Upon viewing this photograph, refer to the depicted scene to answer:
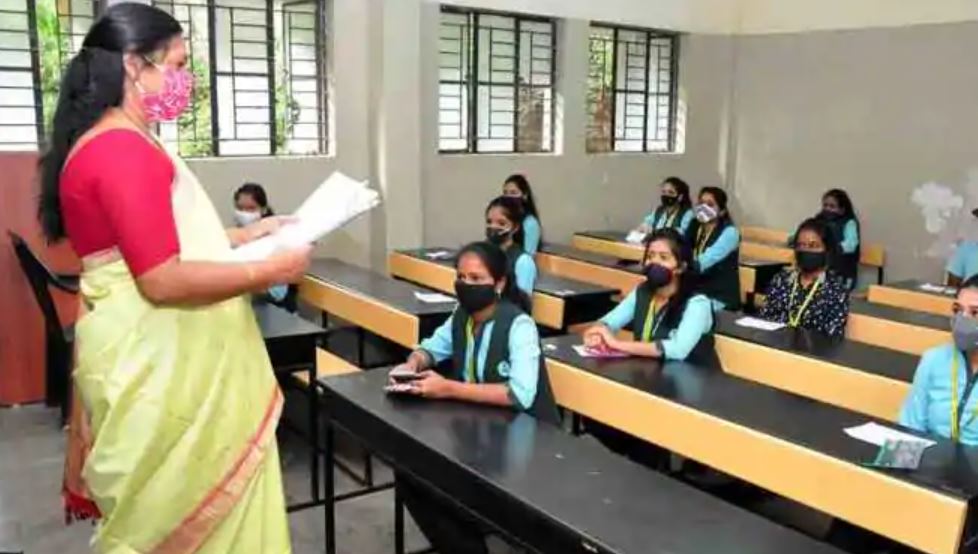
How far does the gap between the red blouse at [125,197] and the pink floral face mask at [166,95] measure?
0.25 ft

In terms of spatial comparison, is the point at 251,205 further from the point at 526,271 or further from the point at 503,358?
the point at 503,358

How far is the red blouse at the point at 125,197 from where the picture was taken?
132 cm

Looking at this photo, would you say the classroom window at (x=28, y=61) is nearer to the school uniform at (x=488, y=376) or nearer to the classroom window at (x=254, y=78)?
the classroom window at (x=254, y=78)

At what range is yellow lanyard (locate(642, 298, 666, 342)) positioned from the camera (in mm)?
3465

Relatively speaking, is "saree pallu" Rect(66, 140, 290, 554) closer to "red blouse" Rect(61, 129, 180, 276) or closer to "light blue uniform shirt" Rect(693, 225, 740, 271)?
"red blouse" Rect(61, 129, 180, 276)

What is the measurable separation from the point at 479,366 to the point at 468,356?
0.23 ft

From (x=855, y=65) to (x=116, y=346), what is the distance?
7.39 metres

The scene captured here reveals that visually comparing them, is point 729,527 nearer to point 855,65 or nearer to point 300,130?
point 300,130

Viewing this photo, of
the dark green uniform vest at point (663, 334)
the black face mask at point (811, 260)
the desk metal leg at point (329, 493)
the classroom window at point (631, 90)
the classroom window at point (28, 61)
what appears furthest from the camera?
the classroom window at point (631, 90)

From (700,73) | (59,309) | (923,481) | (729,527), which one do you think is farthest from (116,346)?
(700,73)

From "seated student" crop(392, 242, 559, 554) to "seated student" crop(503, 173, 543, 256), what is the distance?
115 inches

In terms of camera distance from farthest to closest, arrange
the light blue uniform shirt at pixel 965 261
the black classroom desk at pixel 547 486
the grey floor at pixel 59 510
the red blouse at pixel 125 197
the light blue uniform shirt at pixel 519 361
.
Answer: the light blue uniform shirt at pixel 965 261
the grey floor at pixel 59 510
the light blue uniform shirt at pixel 519 361
the black classroom desk at pixel 547 486
the red blouse at pixel 125 197

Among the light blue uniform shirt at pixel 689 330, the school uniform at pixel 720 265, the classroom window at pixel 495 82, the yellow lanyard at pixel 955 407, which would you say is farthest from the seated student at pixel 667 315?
the classroom window at pixel 495 82

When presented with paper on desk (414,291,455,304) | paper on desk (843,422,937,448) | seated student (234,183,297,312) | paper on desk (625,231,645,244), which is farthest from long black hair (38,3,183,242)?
paper on desk (625,231,645,244)
